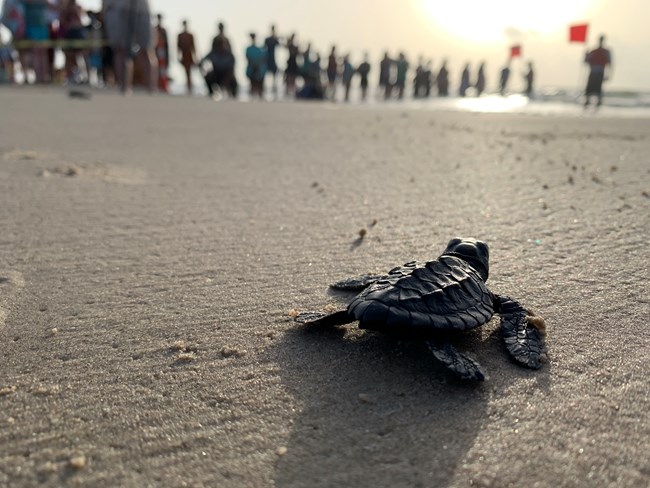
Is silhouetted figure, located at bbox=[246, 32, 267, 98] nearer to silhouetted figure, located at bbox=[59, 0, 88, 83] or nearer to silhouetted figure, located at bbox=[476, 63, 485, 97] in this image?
silhouetted figure, located at bbox=[59, 0, 88, 83]

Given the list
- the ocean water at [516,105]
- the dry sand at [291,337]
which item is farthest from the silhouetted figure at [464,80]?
the dry sand at [291,337]

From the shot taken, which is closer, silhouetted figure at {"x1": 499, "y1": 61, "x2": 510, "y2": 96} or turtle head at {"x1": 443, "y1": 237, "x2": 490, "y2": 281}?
turtle head at {"x1": 443, "y1": 237, "x2": 490, "y2": 281}

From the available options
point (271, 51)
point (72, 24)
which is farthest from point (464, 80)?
point (72, 24)

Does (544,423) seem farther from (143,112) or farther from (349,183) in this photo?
(143,112)

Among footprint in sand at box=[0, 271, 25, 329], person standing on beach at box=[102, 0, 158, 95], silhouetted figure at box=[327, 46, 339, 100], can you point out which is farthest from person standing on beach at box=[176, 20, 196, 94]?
footprint in sand at box=[0, 271, 25, 329]

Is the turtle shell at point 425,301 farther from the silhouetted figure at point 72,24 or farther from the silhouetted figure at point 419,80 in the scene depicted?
the silhouetted figure at point 419,80

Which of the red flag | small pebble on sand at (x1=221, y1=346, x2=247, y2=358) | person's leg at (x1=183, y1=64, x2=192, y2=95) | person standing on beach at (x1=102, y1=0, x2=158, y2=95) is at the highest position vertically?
the red flag

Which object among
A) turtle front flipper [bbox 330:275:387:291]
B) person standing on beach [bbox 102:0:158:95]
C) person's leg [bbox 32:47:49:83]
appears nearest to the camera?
turtle front flipper [bbox 330:275:387:291]
